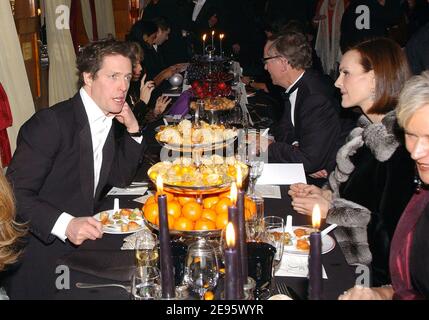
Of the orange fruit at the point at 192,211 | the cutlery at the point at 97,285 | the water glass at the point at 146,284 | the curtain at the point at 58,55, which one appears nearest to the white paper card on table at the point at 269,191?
the orange fruit at the point at 192,211

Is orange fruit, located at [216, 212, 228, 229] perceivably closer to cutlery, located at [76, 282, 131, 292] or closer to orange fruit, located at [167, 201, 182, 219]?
orange fruit, located at [167, 201, 182, 219]

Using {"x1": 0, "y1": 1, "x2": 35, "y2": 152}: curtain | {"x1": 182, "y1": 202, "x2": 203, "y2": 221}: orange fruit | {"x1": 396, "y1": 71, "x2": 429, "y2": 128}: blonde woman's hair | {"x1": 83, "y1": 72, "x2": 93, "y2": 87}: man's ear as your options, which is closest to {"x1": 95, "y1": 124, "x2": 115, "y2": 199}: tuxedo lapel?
{"x1": 83, "y1": 72, "x2": 93, "y2": 87}: man's ear

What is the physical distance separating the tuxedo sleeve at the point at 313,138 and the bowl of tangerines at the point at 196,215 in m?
1.47

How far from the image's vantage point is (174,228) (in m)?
1.81

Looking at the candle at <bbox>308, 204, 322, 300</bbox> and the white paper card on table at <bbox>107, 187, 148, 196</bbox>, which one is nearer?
the candle at <bbox>308, 204, 322, 300</bbox>

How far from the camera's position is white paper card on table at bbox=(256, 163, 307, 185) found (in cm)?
275

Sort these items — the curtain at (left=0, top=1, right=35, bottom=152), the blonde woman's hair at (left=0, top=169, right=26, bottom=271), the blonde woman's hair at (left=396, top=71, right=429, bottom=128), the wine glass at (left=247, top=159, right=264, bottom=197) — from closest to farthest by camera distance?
the blonde woman's hair at (left=0, top=169, right=26, bottom=271), the blonde woman's hair at (left=396, top=71, right=429, bottom=128), the wine glass at (left=247, top=159, right=264, bottom=197), the curtain at (left=0, top=1, right=35, bottom=152)

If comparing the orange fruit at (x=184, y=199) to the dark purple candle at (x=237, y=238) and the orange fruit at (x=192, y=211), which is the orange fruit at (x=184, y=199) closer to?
the orange fruit at (x=192, y=211)

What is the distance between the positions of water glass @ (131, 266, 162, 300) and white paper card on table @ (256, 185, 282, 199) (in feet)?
3.63

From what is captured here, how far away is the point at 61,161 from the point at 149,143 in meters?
1.19

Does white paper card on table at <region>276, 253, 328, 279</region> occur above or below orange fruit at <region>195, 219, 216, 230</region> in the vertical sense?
below

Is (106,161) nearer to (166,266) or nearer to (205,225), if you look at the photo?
(205,225)

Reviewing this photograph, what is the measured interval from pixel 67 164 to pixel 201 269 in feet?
3.78
